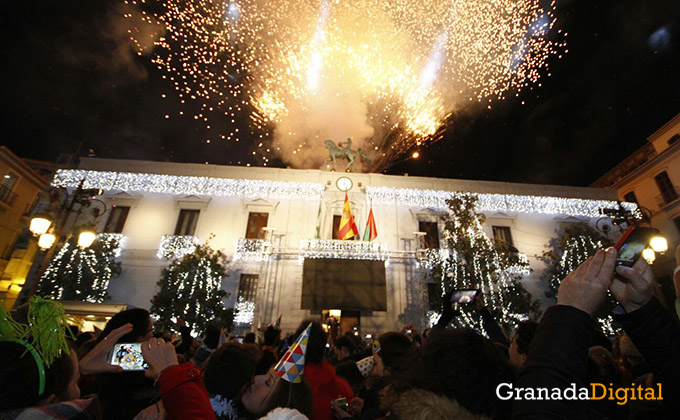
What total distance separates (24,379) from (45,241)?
845 centimetres

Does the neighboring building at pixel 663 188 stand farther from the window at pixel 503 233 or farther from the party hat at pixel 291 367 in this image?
the party hat at pixel 291 367

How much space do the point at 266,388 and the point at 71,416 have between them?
1.32 m

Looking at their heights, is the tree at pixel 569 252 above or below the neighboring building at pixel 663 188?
below

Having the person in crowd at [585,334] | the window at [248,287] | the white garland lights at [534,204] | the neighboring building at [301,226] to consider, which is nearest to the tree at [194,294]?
the window at [248,287]

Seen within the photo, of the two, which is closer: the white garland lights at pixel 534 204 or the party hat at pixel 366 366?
the party hat at pixel 366 366

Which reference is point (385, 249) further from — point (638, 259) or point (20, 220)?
point (20, 220)

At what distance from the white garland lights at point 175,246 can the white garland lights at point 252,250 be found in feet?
7.45

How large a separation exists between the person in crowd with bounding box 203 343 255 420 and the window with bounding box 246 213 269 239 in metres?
15.4

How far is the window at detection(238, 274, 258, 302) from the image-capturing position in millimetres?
16203

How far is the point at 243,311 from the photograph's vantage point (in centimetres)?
1588

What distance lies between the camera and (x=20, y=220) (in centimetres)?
2231

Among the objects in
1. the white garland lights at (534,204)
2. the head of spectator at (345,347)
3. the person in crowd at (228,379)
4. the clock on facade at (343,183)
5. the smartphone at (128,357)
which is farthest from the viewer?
the white garland lights at (534,204)

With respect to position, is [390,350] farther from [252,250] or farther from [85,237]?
[252,250]

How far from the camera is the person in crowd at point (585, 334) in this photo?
99 centimetres
